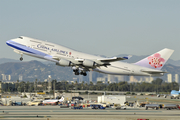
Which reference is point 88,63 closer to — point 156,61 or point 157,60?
point 156,61

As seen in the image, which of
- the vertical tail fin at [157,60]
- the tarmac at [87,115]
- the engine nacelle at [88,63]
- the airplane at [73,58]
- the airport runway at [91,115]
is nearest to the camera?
the tarmac at [87,115]

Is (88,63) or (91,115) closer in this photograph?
(91,115)

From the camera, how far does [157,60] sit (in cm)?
7781

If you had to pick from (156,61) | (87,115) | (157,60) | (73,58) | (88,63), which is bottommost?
(87,115)

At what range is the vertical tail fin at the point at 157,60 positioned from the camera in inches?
3051

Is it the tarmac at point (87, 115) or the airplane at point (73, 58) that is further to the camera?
the airplane at point (73, 58)

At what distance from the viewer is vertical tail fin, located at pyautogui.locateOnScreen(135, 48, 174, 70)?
7750 centimetres

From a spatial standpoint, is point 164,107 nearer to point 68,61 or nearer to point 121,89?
point 68,61

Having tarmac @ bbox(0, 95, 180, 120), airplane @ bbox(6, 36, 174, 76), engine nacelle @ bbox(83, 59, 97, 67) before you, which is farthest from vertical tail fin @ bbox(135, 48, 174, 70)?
engine nacelle @ bbox(83, 59, 97, 67)

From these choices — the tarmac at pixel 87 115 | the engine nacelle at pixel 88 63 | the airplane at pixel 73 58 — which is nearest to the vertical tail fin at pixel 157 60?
the airplane at pixel 73 58

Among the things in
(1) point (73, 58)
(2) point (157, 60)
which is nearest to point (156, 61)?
(2) point (157, 60)

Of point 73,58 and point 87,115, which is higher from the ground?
point 73,58

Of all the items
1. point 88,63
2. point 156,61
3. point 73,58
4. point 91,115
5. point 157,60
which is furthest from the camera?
point 157,60

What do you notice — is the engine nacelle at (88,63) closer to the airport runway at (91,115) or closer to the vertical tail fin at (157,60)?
the airport runway at (91,115)
